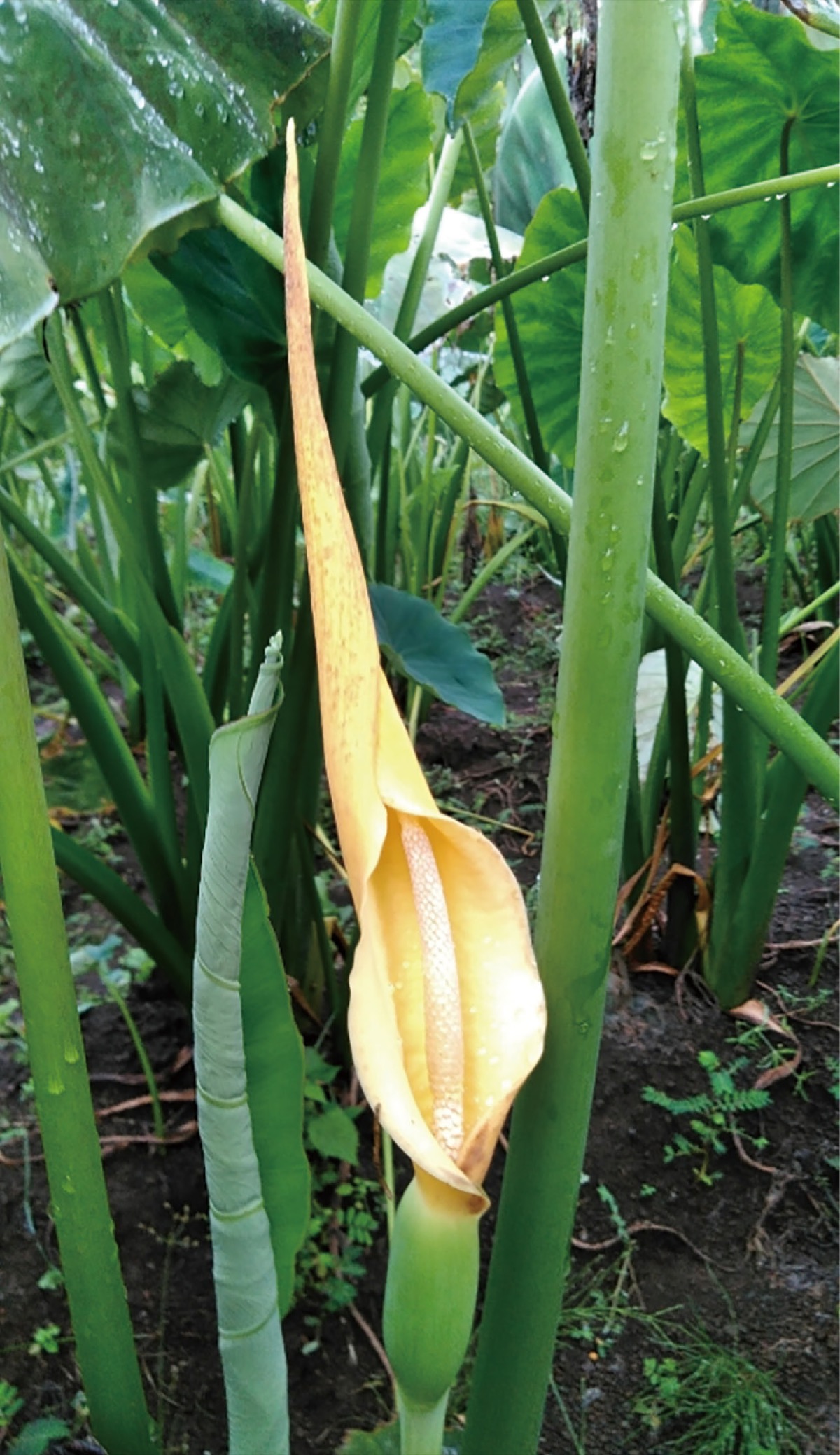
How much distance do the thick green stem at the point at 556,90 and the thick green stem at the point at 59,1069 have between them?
0.47 meters

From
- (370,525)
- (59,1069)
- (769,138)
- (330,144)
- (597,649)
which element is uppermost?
(769,138)

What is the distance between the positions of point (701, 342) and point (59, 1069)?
963 millimetres

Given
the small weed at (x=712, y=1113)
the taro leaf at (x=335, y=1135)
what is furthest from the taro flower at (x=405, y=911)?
the small weed at (x=712, y=1113)

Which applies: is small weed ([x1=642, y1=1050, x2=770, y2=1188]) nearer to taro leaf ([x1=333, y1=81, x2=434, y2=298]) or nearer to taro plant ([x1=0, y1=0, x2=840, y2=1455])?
taro plant ([x1=0, y1=0, x2=840, y2=1455])

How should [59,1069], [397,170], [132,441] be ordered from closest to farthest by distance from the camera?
1. [59,1069]
2. [132,441]
3. [397,170]

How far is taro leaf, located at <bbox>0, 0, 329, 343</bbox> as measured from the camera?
39 centimetres

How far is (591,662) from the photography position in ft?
1.00

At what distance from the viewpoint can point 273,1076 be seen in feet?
1.47

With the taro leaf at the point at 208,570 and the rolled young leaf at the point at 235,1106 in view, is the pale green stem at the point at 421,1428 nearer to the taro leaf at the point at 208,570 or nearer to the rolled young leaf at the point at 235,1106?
the rolled young leaf at the point at 235,1106

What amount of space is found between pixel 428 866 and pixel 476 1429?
27 cm

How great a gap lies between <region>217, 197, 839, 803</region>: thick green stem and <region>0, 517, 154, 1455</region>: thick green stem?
158 millimetres

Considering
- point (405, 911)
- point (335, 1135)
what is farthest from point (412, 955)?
point (335, 1135)

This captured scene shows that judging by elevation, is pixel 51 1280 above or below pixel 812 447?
below

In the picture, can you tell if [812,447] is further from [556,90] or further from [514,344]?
[556,90]
